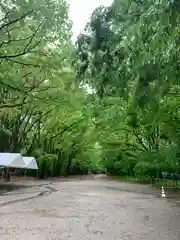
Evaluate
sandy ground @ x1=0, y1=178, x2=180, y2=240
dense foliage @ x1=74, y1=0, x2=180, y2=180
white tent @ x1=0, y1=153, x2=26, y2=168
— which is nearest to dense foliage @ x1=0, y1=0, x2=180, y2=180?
dense foliage @ x1=74, y1=0, x2=180, y2=180

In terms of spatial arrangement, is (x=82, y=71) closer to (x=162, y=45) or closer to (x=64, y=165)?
(x=162, y=45)

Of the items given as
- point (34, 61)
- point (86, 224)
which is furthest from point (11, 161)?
point (86, 224)

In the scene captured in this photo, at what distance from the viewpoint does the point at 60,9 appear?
36.2 feet

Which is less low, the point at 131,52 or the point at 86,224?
the point at 131,52

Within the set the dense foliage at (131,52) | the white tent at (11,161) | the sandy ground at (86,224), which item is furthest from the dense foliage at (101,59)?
the white tent at (11,161)

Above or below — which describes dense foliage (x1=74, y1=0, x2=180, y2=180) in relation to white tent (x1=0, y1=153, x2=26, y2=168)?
above

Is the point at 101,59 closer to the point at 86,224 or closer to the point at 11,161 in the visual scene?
the point at 86,224

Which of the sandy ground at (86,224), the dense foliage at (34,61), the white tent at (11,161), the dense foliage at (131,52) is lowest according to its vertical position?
the sandy ground at (86,224)

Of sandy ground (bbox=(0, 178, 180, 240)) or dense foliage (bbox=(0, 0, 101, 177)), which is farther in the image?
dense foliage (bbox=(0, 0, 101, 177))

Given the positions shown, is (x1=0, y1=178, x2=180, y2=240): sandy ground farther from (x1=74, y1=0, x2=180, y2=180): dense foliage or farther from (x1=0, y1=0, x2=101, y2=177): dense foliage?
(x1=0, y1=0, x2=101, y2=177): dense foliage

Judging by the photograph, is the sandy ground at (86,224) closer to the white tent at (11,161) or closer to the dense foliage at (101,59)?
the dense foliage at (101,59)

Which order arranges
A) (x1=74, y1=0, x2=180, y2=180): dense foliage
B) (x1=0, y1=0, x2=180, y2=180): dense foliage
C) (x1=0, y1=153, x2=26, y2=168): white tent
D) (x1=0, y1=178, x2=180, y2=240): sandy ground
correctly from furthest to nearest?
(x1=0, y1=153, x2=26, y2=168): white tent, (x1=0, y1=178, x2=180, y2=240): sandy ground, (x1=0, y1=0, x2=180, y2=180): dense foliage, (x1=74, y1=0, x2=180, y2=180): dense foliage

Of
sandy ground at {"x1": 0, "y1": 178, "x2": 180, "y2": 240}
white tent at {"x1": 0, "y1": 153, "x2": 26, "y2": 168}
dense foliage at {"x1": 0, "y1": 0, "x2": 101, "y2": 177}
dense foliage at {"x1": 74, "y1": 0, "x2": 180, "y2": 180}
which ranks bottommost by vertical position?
sandy ground at {"x1": 0, "y1": 178, "x2": 180, "y2": 240}

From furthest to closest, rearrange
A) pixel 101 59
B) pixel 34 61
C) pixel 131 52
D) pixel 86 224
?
1. pixel 34 61
2. pixel 86 224
3. pixel 101 59
4. pixel 131 52
